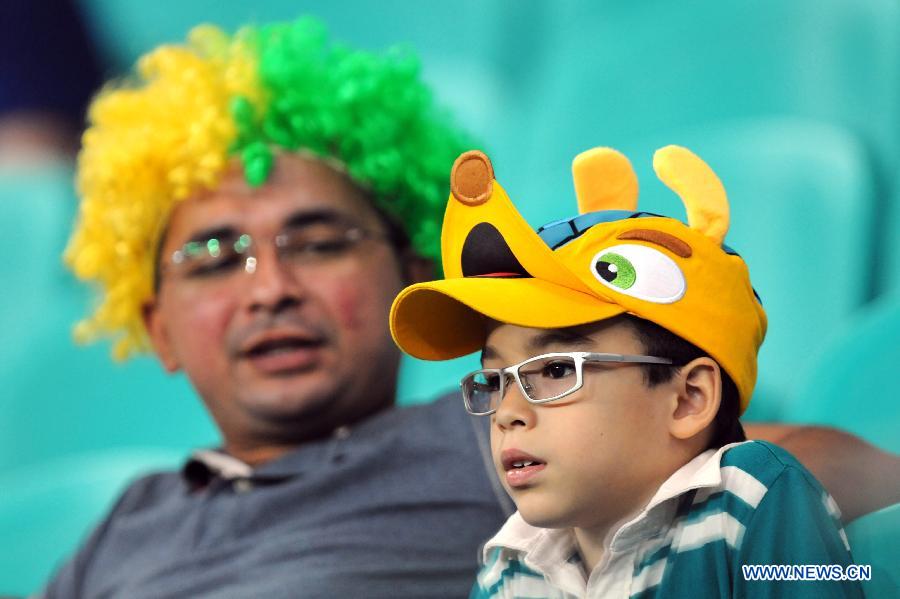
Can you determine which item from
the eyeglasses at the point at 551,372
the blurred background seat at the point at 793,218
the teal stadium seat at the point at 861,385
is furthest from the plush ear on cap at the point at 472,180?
the blurred background seat at the point at 793,218

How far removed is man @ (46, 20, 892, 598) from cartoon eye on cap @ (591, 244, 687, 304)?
444mm

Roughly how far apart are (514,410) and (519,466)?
0.11 ft

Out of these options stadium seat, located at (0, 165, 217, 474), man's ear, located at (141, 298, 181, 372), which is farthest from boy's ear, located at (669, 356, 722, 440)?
stadium seat, located at (0, 165, 217, 474)

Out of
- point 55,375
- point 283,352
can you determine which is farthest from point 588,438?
point 55,375

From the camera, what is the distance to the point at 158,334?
1443 millimetres

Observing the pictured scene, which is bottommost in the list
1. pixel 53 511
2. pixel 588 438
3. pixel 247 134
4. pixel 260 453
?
pixel 53 511

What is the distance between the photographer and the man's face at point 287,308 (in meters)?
1.23

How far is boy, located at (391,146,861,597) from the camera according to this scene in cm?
67

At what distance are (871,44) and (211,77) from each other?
81 cm

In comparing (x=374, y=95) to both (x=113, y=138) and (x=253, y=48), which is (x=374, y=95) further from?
(x=113, y=138)

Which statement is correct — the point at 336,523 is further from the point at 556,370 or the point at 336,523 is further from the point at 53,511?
the point at 53,511

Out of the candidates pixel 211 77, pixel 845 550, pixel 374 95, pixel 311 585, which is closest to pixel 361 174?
pixel 374 95

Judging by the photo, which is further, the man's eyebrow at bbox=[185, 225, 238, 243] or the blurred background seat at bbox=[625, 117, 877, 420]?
the blurred background seat at bbox=[625, 117, 877, 420]

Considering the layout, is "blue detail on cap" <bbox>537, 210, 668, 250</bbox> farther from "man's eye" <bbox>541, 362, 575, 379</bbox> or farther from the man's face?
the man's face
